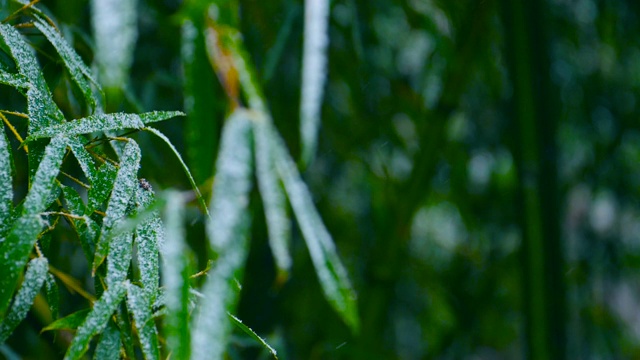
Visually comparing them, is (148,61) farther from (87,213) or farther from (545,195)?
(87,213)

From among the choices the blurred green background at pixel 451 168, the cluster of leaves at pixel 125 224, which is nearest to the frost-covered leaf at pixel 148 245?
the cluster of leaves at pixel 125 224

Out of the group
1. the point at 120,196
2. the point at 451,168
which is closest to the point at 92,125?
the point at 120,196

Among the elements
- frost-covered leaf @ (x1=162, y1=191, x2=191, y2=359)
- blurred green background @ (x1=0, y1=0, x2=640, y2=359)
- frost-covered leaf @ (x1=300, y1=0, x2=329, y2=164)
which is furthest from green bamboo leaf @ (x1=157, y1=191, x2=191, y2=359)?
blurred green background @ (x1=0, y1=0, x2=640, y2=359)

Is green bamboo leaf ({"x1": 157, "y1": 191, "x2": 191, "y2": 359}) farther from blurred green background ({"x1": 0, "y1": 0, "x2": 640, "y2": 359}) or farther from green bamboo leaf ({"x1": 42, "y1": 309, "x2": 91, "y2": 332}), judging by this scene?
blurred green background ({"x1": 0, "y1": 0, "x2": 640, "y2": 359})

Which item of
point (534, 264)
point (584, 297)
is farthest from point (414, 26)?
point (584, 297)

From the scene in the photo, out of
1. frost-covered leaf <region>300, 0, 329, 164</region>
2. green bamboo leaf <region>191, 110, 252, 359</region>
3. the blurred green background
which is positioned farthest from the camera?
the blurred green background

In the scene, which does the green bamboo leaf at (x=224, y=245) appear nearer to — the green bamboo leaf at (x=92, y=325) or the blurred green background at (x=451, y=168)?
the green bamboo leaf at (x=92, y=325)

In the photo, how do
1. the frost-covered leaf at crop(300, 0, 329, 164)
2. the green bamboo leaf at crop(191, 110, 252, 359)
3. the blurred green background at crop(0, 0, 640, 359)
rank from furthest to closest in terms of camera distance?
the blurred green background at crop(0, 0, 640, 359), the frost-covered leaf at crop(300, 0, 329, 164), the green bamboo leaf at crop(191, 110, 252, 359)
